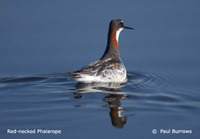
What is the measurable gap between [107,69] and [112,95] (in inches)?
56.3

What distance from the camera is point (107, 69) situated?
1049 centimetres

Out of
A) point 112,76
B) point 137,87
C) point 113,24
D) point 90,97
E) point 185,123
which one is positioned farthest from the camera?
point 113,24

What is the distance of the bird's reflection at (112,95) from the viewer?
25.4ft

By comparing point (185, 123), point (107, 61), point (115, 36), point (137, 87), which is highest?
point (115, 36)

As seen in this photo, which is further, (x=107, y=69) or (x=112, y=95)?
(x=107, y=69)

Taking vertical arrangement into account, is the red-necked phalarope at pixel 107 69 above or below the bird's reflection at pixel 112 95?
above

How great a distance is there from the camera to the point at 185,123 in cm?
754

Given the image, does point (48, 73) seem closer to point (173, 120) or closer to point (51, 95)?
point (51, 95)

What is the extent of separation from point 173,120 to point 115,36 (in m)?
4.56

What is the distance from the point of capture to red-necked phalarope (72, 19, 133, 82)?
10.1 metres

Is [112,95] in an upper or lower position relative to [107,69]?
lower

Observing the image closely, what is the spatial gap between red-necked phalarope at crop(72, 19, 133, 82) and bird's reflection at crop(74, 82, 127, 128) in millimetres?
228

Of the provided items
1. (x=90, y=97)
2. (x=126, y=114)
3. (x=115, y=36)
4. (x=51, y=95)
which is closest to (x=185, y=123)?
(x=126, y=114)

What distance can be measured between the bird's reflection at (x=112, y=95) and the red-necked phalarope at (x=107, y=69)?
0.23 m
